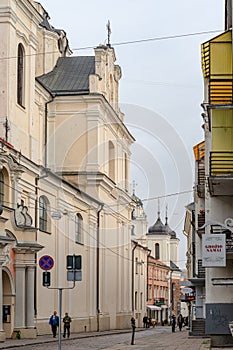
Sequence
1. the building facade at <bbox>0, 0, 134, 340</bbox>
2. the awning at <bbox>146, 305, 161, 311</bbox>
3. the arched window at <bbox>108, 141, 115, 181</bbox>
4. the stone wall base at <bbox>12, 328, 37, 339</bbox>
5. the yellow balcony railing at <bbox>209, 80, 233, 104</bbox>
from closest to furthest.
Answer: the yellow balcony railing at <bbox>209, 80, 233, 104</bbox> → the stone wall base at <bbox>12, 328, 37, 339</bbox> → the building facade at <bbox>0, 0, 134, 340</bbox> → the arched window at <bbox>108, 141, 115, 181</bbox> → the awning at <bbox>146, 305, 161, 311</bbox>

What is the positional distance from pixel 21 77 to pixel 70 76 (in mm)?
16958

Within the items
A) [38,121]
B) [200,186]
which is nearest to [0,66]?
[200,186]

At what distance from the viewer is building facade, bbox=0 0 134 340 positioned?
3422cm

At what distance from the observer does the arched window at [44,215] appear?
1594 inches

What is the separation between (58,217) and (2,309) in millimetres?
9478

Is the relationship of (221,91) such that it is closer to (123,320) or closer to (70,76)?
(70,76)

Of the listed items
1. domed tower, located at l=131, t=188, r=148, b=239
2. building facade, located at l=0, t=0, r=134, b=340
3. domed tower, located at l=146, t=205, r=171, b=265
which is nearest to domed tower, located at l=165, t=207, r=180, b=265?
domed tower, located at l=146, t=205, r=171, b=265

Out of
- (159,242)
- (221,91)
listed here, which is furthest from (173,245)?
(221,91)

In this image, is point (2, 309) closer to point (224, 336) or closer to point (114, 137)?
point (224, 336)

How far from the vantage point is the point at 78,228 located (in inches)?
1903

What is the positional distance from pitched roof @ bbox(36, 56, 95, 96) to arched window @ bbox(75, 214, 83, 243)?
344 inches

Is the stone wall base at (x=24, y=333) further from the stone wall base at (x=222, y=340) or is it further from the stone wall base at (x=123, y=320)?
the stone wall base at (x=123, y=320)

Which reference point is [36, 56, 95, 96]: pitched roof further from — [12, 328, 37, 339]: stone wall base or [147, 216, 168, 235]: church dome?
[147, 216, 168, 235]: church dome

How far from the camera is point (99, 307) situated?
5228 cm
